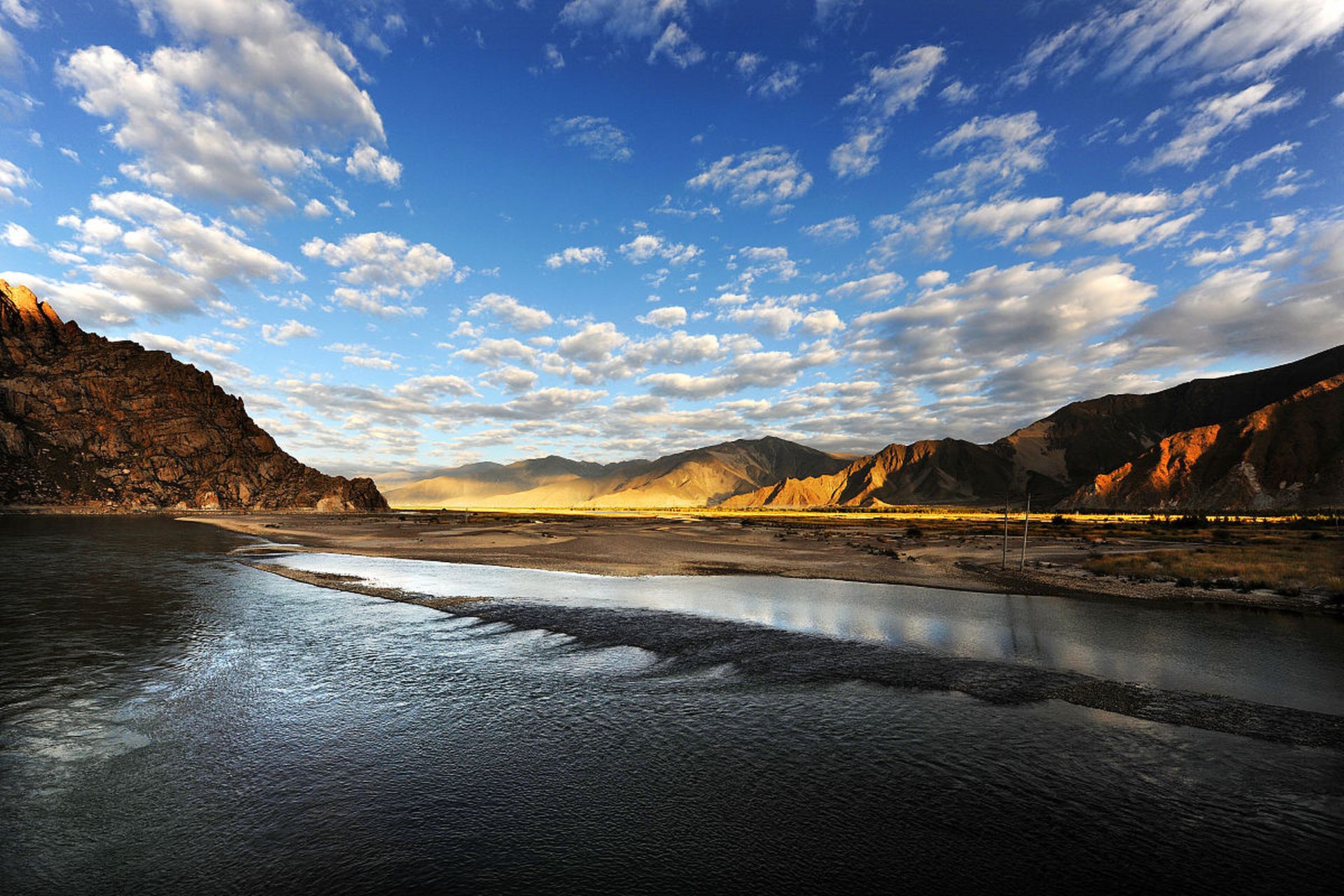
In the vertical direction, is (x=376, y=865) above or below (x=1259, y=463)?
below

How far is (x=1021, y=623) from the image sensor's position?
19641 millimetres

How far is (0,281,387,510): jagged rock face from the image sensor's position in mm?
122312

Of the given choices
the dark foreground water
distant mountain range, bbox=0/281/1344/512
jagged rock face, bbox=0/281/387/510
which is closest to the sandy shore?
the dark foreground water

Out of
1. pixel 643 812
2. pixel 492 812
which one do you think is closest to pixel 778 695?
pixel 643 812

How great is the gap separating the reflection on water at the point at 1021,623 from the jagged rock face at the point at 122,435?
142 meters

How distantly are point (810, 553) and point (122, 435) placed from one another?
170871mm

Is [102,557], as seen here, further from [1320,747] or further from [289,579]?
[1320,747]

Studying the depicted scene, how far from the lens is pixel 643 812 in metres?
7.03

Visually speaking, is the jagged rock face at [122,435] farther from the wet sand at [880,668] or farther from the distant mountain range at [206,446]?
the wet sand at [880,668]

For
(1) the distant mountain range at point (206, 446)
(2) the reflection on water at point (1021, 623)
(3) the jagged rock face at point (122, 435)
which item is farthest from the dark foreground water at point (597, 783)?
(3) the jagged rock face at point (122, 435)

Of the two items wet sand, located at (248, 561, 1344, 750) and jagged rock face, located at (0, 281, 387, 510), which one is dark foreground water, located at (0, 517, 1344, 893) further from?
jagged rock face, located at (0, 281, 387, 510)

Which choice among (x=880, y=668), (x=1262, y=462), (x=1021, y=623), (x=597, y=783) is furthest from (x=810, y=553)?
(x=1262, y=462)

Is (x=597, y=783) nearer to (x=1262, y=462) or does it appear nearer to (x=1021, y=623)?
(x=1021, y=623)

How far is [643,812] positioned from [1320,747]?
11.3 metres
